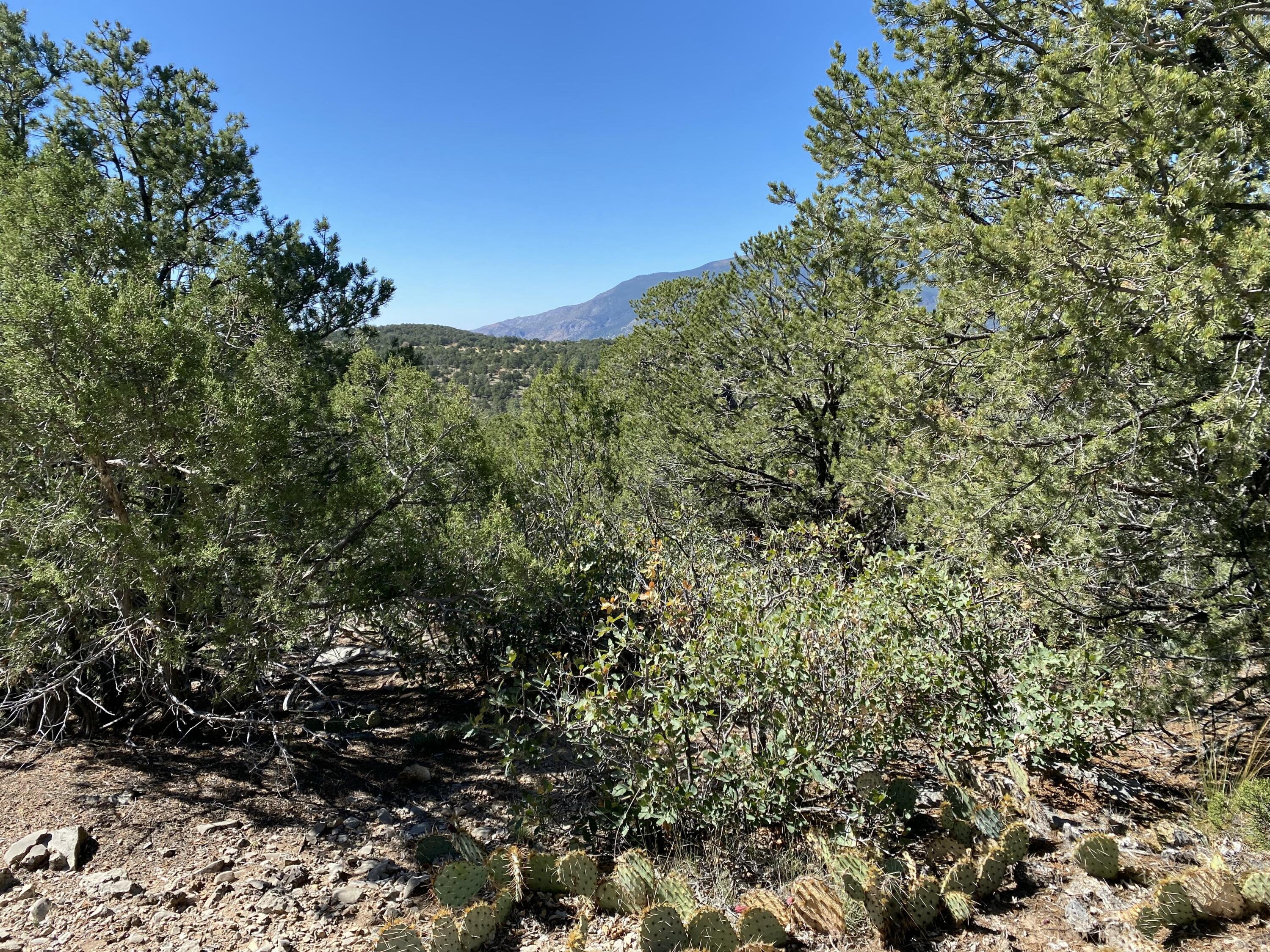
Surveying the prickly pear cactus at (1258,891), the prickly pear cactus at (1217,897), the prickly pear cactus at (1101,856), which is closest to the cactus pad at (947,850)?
the prickly pear cactus at (1101,856)

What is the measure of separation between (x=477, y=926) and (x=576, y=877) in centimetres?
55

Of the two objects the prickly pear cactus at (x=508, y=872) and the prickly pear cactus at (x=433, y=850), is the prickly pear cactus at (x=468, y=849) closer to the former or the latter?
the prickly pear cactus at (x=433, y=850)

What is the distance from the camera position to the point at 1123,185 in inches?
111

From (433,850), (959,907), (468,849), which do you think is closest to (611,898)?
(468,849)

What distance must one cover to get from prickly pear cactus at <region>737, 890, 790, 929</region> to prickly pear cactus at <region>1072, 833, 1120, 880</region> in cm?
166

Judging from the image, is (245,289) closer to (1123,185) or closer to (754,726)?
(754,726)

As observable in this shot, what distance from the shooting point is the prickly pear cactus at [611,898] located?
3199 millimetres

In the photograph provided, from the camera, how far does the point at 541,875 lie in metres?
3.39

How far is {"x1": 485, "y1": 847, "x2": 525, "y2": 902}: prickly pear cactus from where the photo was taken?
3318mm

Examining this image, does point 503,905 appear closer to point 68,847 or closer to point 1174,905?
point 68,847

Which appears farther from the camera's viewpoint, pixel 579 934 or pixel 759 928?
pixel 579 934

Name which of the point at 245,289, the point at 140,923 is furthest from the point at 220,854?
the point at 245,289

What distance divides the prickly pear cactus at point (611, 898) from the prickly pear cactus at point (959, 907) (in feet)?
5.24

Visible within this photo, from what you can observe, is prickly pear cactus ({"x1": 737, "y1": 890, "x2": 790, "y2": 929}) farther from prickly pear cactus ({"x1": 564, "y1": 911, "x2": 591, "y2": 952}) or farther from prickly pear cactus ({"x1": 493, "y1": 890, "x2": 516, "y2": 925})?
prickly pear cactus ({"x1": 493, "y1": 890, "x2": 516, "y2": 925})
